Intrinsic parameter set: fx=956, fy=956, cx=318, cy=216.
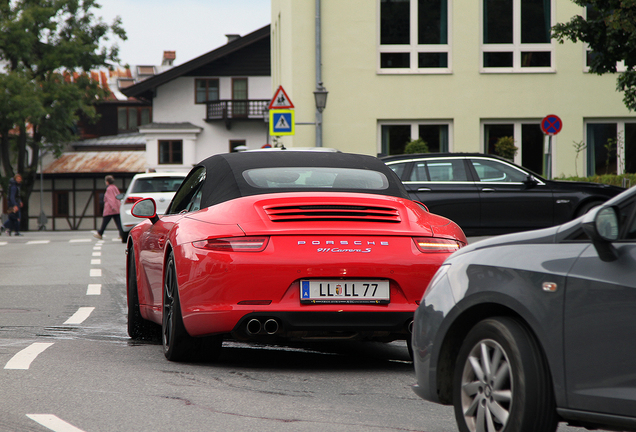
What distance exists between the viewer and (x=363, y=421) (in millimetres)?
4609

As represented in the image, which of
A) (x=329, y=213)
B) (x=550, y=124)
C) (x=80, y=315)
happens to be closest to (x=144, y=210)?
(x=329, y=213)

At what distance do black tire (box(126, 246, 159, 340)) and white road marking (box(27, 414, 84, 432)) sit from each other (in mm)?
2992

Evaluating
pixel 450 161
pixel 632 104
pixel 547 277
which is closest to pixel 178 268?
pixel 547 277

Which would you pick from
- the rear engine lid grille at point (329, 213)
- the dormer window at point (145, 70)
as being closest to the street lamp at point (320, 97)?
the rear engine lid grille at point (329, 213)

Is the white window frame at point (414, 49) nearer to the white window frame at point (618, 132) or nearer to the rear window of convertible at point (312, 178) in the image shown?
the white window frame at point (618, 132)

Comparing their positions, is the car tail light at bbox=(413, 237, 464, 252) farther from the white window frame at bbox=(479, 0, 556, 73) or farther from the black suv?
the white window frame at bbox=(479, 0, 556, 73)

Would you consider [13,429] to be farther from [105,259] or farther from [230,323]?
[105,259]

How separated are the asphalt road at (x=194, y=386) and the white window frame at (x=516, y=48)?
66.0 ft

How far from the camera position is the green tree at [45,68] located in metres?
46.6

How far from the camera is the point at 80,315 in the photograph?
31.0ft

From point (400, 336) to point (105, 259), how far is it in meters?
13.0

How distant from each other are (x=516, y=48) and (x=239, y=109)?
30.4 meters

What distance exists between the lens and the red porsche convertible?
5.63m

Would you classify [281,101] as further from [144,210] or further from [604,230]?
[604,230]
